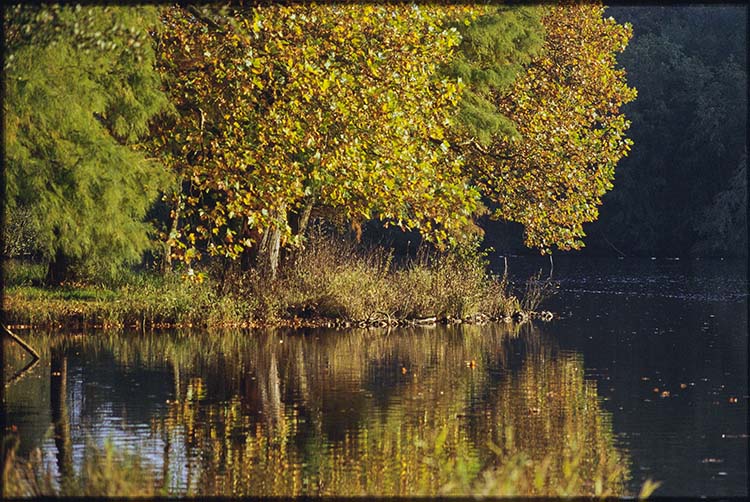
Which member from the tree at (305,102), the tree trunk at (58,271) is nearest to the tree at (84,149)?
the tree at (305,102)

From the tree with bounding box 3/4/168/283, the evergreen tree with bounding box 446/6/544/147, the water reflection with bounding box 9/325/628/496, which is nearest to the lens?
the water reflection with bounding box 9/325/628/496

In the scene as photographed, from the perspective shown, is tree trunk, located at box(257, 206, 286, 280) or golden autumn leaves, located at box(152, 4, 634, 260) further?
tree trunk, located at box(257, 206, 286, 280)

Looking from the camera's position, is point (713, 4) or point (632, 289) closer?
point (632, 289)

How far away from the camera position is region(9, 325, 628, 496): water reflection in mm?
14133

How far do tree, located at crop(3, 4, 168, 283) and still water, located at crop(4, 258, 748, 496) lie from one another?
217cm

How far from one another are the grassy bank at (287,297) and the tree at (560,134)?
2.40 m

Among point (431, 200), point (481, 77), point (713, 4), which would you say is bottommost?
point (431, 200)

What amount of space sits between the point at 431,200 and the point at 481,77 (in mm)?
7126

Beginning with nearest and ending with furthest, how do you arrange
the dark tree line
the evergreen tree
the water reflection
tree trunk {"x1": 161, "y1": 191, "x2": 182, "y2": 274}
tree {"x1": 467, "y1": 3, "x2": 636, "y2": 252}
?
the water reflection → tree trunk {"x1": 161, "y1": 191, "x2": 182, "y2": 274} → the evergreen tree → tree {"x1": 467, "y1": 3, "x2": 636, "y2": 252} → the dark tree line

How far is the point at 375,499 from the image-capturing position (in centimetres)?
1298

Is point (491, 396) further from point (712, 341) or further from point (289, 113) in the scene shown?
point (712, 341)

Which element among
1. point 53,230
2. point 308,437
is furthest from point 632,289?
point 308,437

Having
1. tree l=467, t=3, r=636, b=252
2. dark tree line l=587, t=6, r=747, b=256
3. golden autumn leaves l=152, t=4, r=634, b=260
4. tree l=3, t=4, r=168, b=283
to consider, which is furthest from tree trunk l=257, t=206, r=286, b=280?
dark tree line l=587, t=6, r=747, b=256

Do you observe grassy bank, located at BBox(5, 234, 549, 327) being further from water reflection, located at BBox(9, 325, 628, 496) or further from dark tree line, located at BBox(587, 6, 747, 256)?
dark tree line, located at BBox(587, 6, 747, 256)
